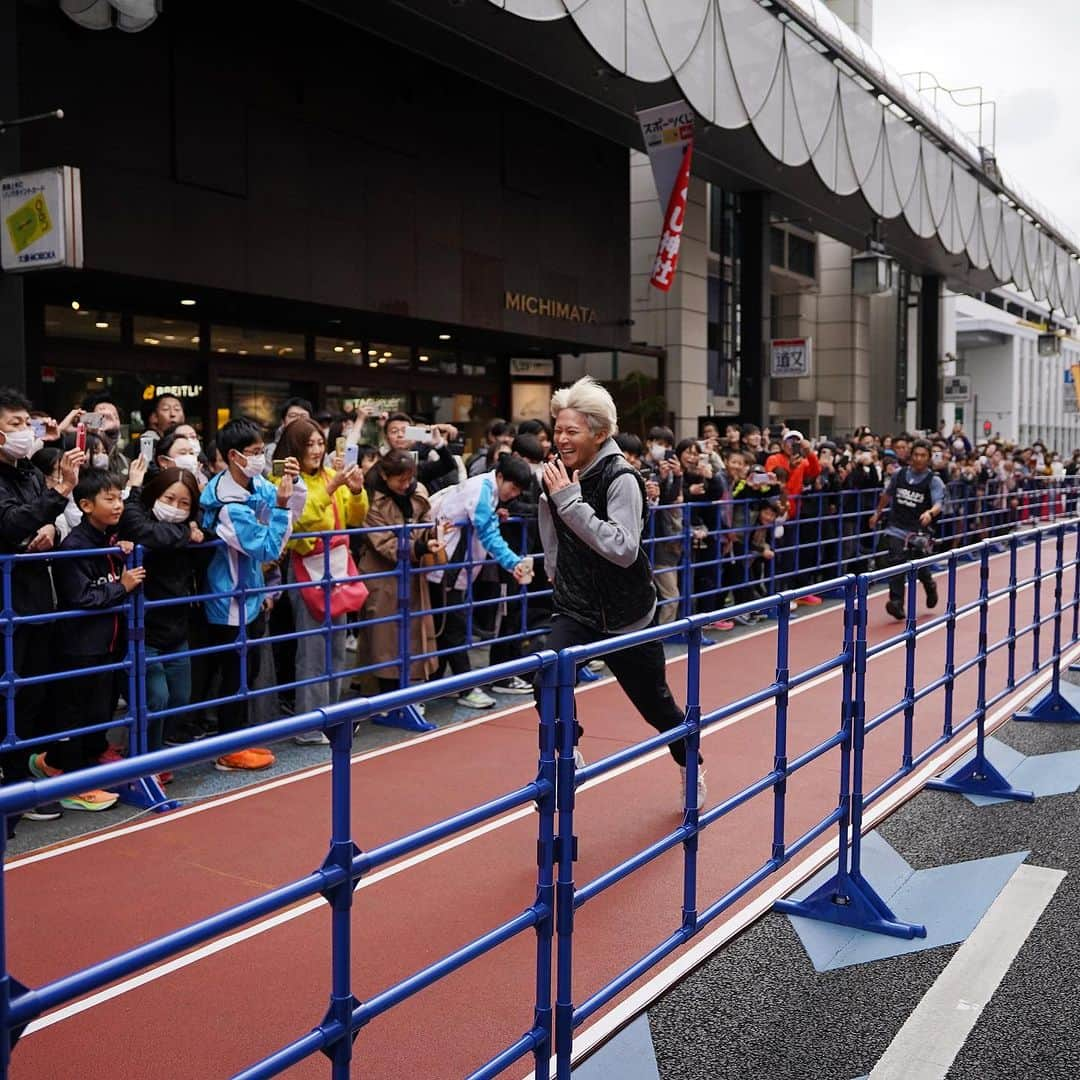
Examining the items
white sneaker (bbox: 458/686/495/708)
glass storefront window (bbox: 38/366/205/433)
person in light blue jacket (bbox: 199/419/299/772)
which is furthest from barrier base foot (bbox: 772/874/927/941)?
glass storefront window (bbox: 38/366/205/433)

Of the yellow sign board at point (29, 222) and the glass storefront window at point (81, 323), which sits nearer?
the yellow sign board at point (29, 222)

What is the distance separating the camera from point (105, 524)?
6.15m

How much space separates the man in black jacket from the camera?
19.4ft

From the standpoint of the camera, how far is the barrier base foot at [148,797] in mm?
6074

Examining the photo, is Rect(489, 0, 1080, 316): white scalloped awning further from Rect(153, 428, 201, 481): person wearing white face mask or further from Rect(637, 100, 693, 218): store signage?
Rect(153, 428, 201, 481): person wearing white face mask

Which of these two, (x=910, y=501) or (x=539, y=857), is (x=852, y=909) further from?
(x=910, y=501)

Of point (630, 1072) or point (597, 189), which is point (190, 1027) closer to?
point (630, 1072)

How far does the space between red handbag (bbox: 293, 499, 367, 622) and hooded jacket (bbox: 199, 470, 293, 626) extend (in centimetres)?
49

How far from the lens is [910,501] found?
489 inches

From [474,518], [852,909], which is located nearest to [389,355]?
[474,518]

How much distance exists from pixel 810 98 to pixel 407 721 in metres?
12.8

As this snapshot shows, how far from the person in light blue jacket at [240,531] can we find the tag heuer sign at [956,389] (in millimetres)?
26950

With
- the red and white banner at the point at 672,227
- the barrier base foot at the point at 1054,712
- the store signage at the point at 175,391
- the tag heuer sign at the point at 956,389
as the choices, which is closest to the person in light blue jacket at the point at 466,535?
the barrier base foot at the point at 1054,712

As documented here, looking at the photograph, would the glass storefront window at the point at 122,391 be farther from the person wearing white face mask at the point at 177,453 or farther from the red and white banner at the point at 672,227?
the red and white banner at the point at 672,227
